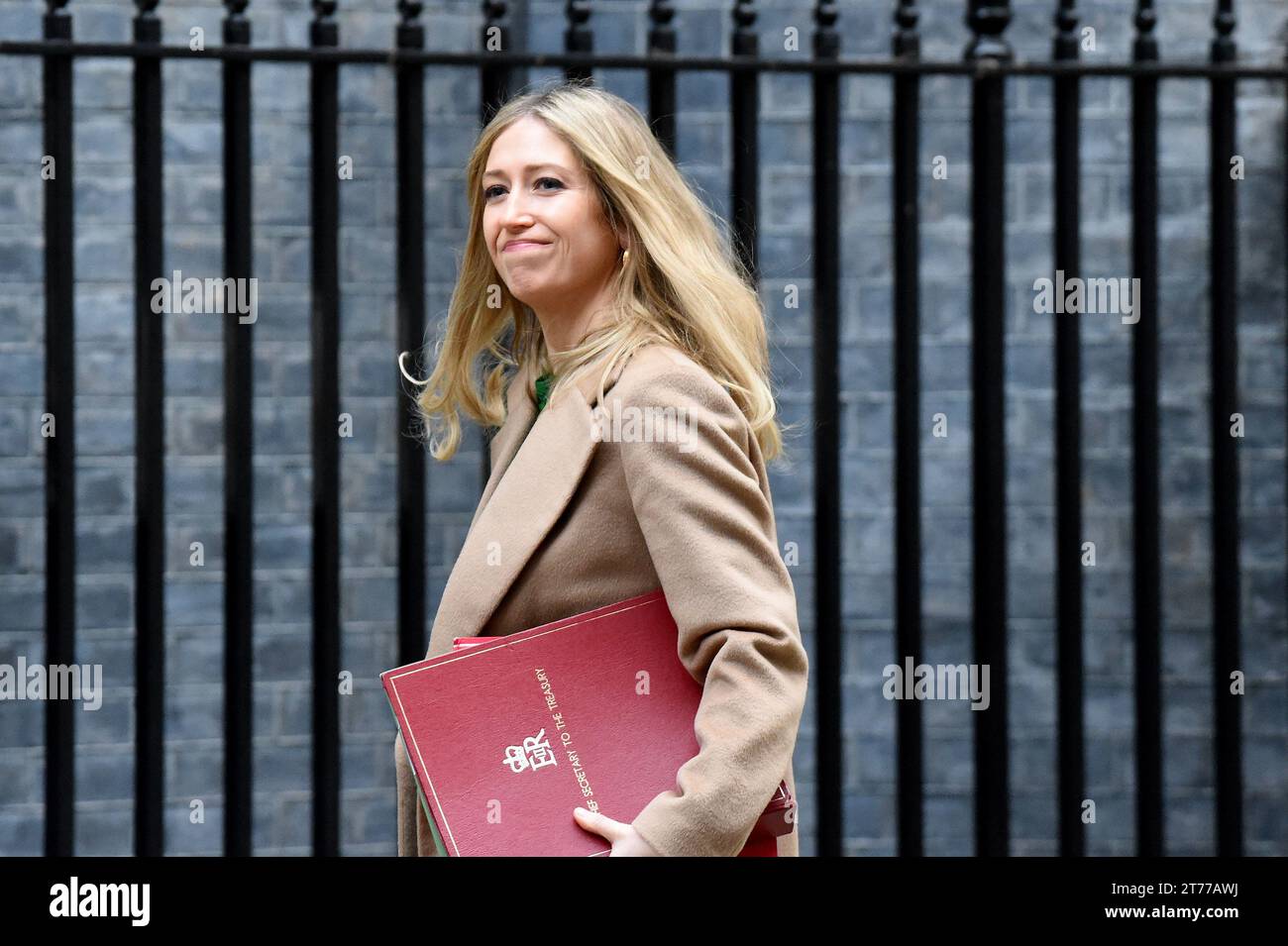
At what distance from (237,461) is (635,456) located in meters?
1.45

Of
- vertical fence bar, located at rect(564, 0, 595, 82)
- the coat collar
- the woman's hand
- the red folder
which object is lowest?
the woman's hand

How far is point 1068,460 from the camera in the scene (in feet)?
10.0

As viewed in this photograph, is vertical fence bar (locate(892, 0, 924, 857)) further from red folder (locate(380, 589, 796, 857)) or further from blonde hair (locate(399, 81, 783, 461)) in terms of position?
red folder (locate(380, 589, 796, 857))

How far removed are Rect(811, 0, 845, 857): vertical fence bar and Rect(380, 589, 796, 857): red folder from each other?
1.31 m

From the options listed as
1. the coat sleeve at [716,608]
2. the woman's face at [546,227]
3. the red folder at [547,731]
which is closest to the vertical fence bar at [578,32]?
the woman's face at [546,227]

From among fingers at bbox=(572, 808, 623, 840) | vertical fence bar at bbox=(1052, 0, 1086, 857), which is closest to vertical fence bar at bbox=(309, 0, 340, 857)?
fingers at bbox=(572, 808, 623, 840)

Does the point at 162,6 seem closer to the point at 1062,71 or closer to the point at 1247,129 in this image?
the point at 1062,71

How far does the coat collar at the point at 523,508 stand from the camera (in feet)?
5.89

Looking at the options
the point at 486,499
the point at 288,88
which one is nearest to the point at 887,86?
the point at 288,88

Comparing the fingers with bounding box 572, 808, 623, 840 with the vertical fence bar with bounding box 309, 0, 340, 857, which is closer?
the fingers with bounding box 572, 808, 623, 840

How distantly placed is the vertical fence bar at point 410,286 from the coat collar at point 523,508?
1063 mm

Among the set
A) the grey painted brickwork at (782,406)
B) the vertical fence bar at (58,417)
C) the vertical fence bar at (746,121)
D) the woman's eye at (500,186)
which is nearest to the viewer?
the woman's eye at (500,186)

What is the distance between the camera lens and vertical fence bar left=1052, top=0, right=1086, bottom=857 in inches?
120

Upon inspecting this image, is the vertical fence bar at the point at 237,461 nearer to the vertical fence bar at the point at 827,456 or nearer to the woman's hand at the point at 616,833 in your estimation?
the vertical fence bar at the point at 827,456
